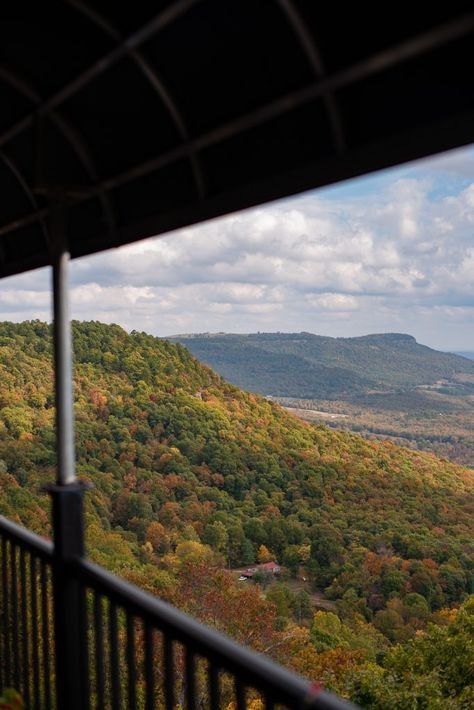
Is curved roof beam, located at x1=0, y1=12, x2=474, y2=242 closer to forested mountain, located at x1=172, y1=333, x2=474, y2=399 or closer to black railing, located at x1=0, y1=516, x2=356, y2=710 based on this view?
black railing, located at x1=0, y1=516, x2=356, y2=710

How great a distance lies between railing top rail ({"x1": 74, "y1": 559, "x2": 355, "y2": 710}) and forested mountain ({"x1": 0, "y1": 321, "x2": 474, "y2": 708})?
19.3 metres

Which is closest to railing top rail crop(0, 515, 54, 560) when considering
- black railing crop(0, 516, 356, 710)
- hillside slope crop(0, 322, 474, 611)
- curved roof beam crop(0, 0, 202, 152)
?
black railing crop(0, 516, 356, 710)

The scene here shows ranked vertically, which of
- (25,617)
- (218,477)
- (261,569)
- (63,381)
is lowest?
(261,569)

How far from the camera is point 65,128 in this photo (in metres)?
2.03

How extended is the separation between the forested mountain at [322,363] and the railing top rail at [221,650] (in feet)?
310

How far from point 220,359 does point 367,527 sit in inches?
2405

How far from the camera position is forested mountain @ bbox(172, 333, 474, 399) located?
99750mm

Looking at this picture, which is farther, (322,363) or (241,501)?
(322,363)

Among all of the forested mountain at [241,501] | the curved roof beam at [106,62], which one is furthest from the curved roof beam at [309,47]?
the forested mountain at [241,501]

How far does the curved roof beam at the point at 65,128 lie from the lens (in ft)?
6.41

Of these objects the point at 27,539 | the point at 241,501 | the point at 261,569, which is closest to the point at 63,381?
the point at 27,539

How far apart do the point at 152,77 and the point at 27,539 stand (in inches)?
57.4

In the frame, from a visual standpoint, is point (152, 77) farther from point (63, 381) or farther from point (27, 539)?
point (27, 539)

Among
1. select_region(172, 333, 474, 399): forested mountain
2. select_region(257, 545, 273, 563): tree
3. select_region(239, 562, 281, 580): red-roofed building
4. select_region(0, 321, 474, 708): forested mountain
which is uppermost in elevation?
select_region(172, 333, 474, 399): forested mountain
